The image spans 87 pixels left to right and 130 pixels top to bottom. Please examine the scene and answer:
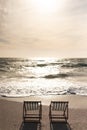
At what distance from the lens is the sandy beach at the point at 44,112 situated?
34.4 feet

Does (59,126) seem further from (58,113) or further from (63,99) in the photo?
(63,99)

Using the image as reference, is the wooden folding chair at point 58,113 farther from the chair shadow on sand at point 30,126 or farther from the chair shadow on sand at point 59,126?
the chair shadow on sand at point 30,126

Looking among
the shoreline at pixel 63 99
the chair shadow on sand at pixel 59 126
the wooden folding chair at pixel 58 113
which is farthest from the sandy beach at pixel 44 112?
the wooden folding chair at pixel 58 113

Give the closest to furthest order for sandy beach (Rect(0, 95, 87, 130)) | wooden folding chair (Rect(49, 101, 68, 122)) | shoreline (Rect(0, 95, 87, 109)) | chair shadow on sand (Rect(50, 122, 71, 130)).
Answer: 1. chair shadow on sand (Rect(50, 122, 71, 130))
2. sandy beach (Rect(0, 95, 87, 130))
3. wooden folding chair (Rect(49, 101, 68, 122))
4. shoreline (Rect(0, 95, 87, 109))

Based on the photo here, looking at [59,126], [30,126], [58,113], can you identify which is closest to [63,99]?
[58,113]

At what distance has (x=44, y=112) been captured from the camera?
12312 mm

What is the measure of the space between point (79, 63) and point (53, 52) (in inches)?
406

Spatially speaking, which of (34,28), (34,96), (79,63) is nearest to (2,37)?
(34,28)

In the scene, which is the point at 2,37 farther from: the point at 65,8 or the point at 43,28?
the point at 65,8

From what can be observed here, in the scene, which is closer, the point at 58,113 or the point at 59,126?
the point at 59,126

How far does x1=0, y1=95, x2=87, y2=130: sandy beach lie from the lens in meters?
10.5

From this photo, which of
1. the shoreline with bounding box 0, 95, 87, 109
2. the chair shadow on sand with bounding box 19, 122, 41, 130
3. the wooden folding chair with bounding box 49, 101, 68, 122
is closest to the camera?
the chair shadow on sand with bounding box 19, 122, 41, 130

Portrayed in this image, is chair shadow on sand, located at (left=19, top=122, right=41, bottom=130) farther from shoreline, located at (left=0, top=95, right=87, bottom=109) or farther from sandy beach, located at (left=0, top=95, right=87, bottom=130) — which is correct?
shoreline, located at (left=0, top=95, right=87, bottom=109)

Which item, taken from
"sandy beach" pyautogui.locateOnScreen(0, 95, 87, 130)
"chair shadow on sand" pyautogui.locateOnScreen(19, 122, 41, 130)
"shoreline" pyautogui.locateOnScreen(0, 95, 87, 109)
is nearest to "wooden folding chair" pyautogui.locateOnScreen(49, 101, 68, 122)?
"sandy beach" pyautogui.locateOnScreen(0, 95, 87, 130)
